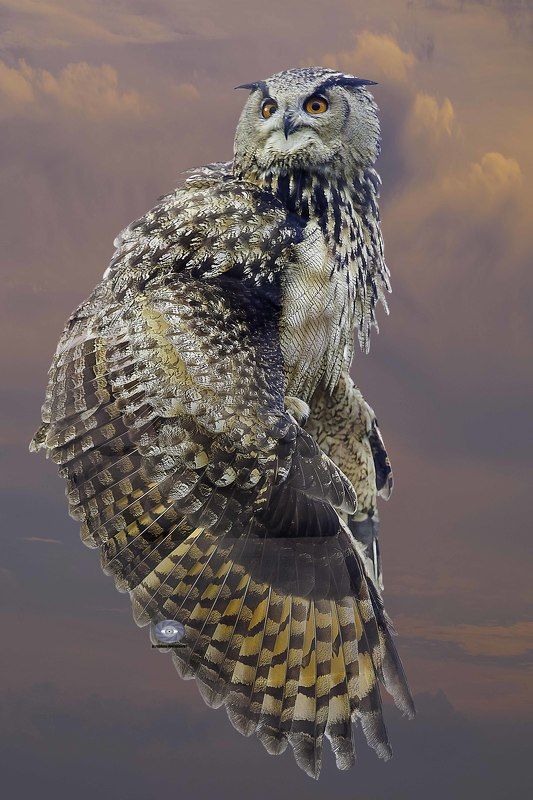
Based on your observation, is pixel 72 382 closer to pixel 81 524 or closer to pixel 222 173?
pixel 81 524

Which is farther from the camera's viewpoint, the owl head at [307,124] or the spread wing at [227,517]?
the owl head at [307,124]

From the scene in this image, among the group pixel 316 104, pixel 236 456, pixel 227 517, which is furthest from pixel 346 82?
pixel 227 517

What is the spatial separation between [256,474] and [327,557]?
0.83 feet

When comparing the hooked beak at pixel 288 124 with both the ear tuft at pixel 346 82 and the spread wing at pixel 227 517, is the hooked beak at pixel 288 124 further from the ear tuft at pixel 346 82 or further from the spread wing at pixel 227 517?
the spread wing at pixel 227 517

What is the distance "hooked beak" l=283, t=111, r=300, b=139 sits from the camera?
2.85 m

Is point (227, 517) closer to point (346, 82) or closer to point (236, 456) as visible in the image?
point (236, 456)

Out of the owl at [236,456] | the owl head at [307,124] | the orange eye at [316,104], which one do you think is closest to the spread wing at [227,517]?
the owl at [236,456]

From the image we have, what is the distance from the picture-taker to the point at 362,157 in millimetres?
2996

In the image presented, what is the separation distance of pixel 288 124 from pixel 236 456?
2.57 feet

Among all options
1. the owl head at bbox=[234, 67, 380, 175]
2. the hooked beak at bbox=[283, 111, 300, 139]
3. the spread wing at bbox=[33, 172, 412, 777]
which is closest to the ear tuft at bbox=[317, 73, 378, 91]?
the owl head at bbox=[234, 67, 380, 175]

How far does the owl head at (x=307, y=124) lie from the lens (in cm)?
286

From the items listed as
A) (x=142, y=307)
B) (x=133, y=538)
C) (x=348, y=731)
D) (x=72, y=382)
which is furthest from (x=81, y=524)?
(x=348, y=731)

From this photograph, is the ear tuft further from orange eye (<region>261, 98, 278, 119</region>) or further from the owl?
orange eye (<region>261, 98, 278, 119</region>)

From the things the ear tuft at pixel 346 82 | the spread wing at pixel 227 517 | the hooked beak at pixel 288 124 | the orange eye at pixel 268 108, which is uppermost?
the ear tuft at pixel 346 82
